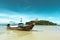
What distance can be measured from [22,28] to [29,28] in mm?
585

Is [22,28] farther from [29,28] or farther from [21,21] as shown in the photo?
[21,21]

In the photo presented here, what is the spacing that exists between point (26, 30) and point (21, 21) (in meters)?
1.98

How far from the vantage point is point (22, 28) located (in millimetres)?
11992

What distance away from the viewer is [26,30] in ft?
39.2

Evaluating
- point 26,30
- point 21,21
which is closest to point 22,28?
point 26,30

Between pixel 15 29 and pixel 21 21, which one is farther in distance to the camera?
pixel 21 21

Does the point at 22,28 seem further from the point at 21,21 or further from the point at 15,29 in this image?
the point at 21,21

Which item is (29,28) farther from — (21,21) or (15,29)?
(21,21)

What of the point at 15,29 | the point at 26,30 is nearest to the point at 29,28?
the point at 26,30

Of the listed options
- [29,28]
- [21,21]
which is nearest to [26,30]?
[29,28]

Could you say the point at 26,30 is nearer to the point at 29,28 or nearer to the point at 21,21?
the point at 29,28

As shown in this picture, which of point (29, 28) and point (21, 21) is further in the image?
point (21, 21)

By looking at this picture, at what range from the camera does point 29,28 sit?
11844 millimetres

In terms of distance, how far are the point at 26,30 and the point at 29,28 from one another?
0.32 metres
